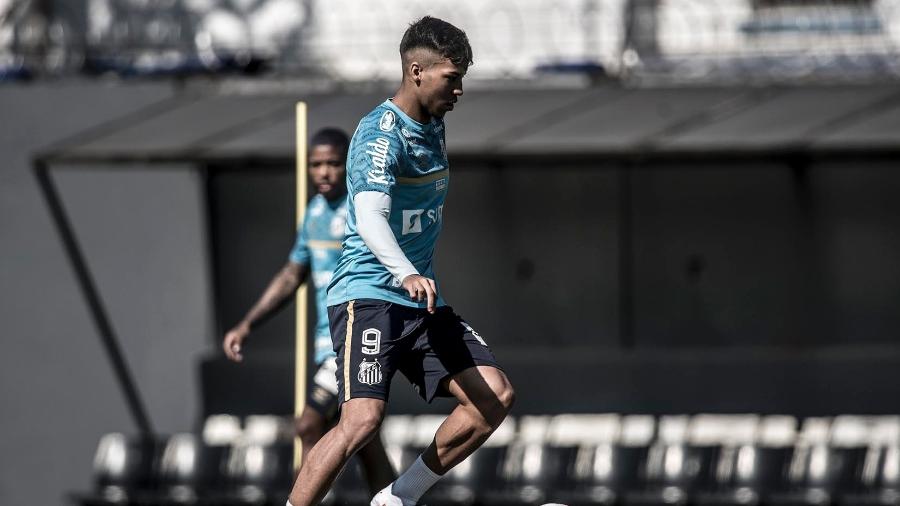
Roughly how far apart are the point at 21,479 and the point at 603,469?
173 inches

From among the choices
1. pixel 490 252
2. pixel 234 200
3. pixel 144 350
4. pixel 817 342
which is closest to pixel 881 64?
pixel 817 342

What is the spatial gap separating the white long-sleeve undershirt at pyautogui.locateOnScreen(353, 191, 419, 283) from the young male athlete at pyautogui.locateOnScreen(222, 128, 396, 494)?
201cm

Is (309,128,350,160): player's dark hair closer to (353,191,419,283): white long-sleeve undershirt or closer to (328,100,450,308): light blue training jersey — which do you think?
(328,100,450,308): light blue training jersey

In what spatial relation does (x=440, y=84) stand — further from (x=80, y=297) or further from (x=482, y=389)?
(x=80, y=297)

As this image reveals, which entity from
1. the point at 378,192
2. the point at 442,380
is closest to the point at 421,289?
the point at 378,192

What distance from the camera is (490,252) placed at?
1272 centimetres

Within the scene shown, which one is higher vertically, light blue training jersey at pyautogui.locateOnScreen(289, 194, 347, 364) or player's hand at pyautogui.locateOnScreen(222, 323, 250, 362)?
light blue training jersey at pyautogui.locateOnScreen(289, 194, 347, 364)

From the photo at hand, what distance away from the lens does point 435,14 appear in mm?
14047

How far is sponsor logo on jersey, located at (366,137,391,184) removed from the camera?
588cm

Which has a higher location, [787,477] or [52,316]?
[52,316]

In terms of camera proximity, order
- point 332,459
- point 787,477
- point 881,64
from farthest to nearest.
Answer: point 881,64
point 787,477
point 332,459

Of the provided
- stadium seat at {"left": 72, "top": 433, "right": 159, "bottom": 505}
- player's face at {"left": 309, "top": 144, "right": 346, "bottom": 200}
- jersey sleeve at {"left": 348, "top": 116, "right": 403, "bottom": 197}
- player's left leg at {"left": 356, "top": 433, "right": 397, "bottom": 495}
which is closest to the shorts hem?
jersey sleeve at {"left": 348, "top": 116, "right": 403, "bottom": 197}

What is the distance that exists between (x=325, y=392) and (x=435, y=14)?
654 centimetres

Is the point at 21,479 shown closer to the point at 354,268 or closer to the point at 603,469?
the point at 603,469
